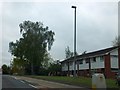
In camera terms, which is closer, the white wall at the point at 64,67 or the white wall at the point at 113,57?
the white wall at the point at 113,57

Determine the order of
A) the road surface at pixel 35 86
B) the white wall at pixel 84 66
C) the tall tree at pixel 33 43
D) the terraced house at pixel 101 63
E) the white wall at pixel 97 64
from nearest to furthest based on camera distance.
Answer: the road surface at pixel 35 86 → the terraced house at pixel 101 63 → the white wall at pixel 97 64 → the white wall at pixel 84 66 → the tall tree at pixel 33 43

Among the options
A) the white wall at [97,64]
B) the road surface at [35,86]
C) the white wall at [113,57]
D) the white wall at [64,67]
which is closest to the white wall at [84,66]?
the white wall at [97,64]

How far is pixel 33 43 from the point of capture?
311 feet

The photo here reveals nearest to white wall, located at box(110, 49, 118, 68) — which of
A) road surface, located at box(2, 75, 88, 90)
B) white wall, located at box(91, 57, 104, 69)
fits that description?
white wall, located at box(91, 57, 104, 69)

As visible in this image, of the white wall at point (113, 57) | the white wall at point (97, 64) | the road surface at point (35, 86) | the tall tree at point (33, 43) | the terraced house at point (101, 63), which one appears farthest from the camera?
the tall tree at point (33, 43)

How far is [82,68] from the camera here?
8806 cm

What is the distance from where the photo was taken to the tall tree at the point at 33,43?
9450cm

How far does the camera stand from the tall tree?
310 feet

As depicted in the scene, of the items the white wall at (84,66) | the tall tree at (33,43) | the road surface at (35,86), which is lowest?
the road surface at (35,86)

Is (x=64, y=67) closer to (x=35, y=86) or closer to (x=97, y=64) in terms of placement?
(x=97, y=64)

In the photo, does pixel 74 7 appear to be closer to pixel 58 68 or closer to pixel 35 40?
pixel 35 40

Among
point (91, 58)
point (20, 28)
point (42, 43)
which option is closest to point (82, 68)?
point (91, 58)

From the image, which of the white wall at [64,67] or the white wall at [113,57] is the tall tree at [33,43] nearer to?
the white wall at [64,67]

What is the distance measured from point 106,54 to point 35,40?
2769 centimetres
